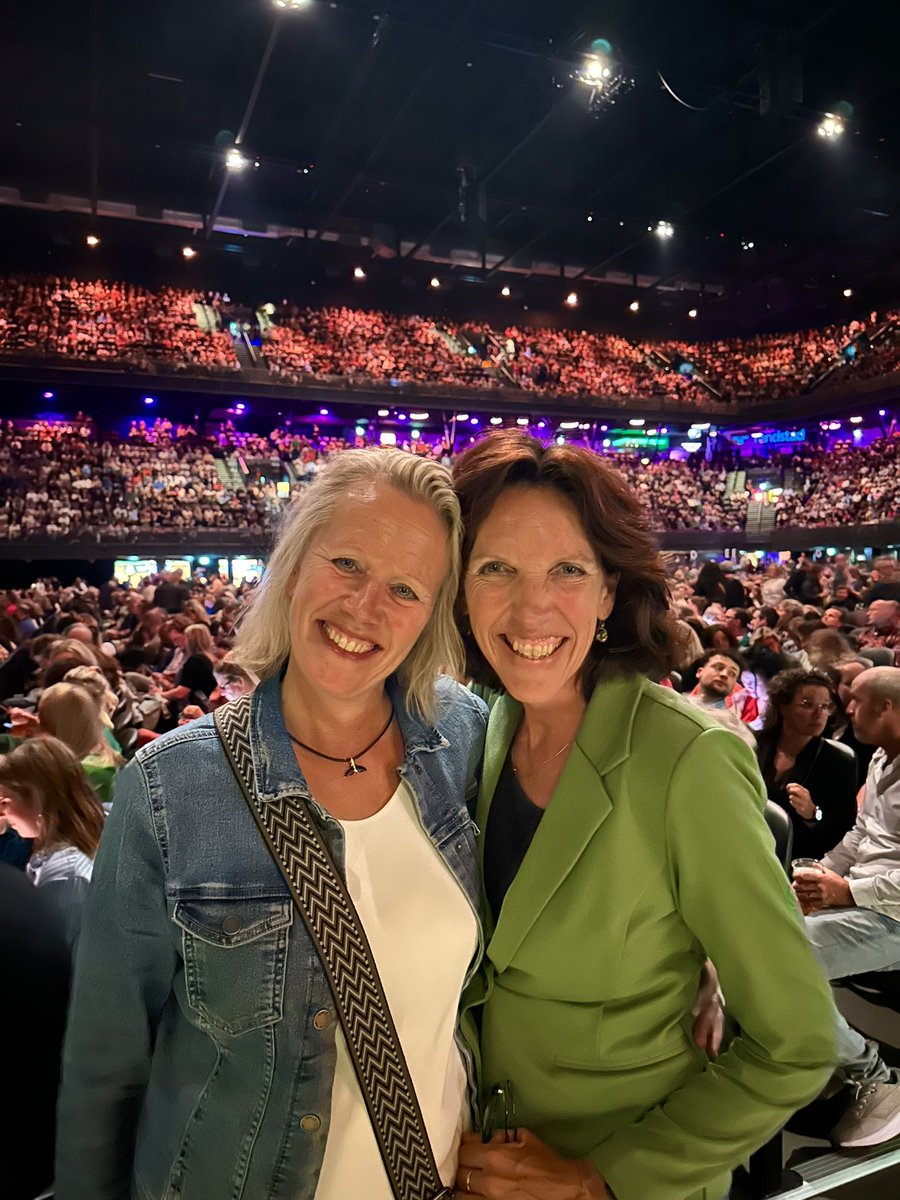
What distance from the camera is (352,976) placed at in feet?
3.52

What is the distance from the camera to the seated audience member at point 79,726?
3.52 metres

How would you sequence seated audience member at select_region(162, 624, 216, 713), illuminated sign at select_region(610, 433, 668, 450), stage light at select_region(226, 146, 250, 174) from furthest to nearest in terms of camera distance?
illuminated sign at select_region(610, 433, 668, 450), stage light at select_region(226, 146, 250, 174), seated audience member at select_region(162, 624, 216, 713)

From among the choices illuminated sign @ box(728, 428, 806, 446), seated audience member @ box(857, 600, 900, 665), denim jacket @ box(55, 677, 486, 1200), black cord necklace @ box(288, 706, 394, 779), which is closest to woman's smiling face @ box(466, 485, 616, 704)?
black cord necklace @ box(288, 706, 394, 779)

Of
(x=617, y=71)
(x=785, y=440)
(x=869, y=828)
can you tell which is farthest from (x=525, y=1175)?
(x=785, y=440)

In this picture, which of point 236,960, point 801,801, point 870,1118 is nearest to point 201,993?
point 236,960

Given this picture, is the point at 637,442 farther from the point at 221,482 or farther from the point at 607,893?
the point at 607,893

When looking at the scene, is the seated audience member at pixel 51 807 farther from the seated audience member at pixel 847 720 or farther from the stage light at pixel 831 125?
the stage light at pixel 831 125

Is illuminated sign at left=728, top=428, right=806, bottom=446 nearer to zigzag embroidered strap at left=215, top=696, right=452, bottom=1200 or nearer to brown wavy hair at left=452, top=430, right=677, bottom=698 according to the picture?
brown wavy hair at left=452, top=430, right=677, bottom=698

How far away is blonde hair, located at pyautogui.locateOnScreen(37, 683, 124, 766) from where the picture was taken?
11.5 ft

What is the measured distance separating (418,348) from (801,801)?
23157 mm

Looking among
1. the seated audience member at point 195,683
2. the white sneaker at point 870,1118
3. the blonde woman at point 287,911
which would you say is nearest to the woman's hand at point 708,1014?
the blonde woman at point 287,911

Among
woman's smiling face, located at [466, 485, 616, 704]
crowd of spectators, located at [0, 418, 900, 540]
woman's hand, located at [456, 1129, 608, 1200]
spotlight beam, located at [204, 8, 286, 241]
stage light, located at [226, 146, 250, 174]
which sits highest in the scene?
spotlight beam, located at [204, 8, 286, 241]

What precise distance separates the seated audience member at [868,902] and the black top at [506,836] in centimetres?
126

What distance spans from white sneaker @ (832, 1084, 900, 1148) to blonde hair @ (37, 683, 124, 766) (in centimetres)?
320
